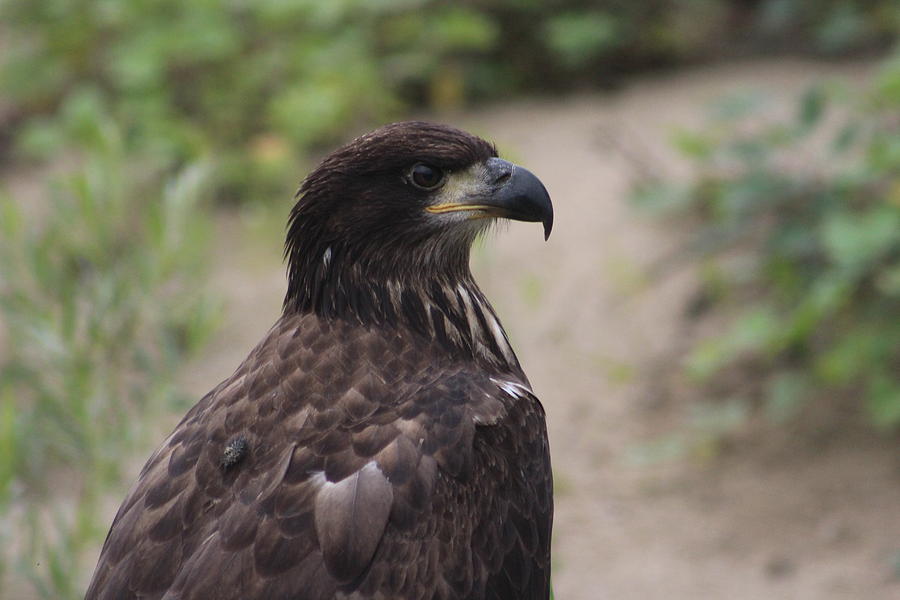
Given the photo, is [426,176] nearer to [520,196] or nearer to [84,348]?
[520,196]

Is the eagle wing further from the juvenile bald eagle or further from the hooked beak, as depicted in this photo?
the hooked beak

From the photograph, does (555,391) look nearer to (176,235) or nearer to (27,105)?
(176,235)

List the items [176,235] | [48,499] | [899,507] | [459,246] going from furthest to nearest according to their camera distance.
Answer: [899,507] → [48,499] → [176,235] → [459,246]

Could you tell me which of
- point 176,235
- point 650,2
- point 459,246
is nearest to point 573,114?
point 650,2

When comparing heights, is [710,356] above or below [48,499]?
above

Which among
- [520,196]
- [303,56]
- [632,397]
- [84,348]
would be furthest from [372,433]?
[303,56]

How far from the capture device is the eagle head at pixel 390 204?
3.29m

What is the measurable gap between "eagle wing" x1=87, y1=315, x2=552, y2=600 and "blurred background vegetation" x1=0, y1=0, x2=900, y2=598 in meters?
1.07

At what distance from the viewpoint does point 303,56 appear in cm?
779

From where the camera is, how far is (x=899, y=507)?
544 centimetres

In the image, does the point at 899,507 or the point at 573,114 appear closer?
the point at 899,507

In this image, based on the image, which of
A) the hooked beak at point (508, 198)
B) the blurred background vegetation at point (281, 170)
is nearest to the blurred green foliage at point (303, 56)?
the blurred background vegetation at point (281, 170)

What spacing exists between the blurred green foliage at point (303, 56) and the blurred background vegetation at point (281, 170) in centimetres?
2

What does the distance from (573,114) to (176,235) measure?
429cm
